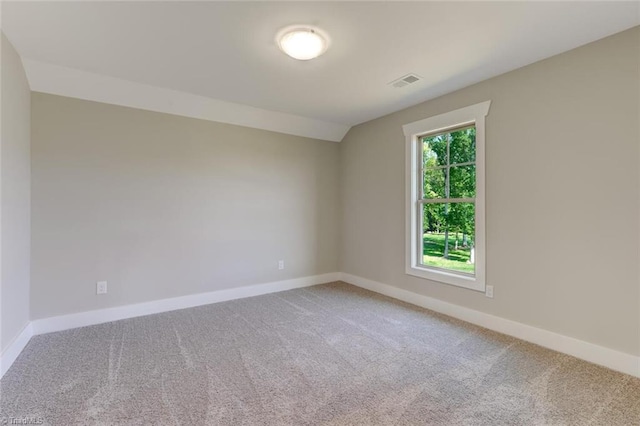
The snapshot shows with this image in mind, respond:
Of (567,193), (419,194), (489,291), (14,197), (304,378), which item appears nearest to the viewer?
(304,378)

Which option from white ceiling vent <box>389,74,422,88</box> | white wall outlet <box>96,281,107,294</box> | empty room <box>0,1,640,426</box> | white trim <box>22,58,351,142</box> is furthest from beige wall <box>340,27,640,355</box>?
white wall outlet <box>96,281,107,294</box>

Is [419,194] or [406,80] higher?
[406,80]

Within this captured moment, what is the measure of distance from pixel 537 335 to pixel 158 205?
3913 mm

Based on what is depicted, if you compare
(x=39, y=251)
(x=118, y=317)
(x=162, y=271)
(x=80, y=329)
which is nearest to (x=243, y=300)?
(x=162, y=271)

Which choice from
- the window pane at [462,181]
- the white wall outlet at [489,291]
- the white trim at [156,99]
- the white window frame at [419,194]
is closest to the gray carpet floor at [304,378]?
the white wall outlet at [489,291]

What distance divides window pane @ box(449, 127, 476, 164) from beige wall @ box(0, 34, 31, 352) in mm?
3892

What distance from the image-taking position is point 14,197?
2303 millimetres

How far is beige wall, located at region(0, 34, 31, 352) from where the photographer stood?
2096 millimetres

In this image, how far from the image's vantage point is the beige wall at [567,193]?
2.14 metres

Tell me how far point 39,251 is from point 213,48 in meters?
2.43

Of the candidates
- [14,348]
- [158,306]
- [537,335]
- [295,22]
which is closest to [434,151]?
[537,335]

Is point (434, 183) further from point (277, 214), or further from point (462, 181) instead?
point (277, 214)

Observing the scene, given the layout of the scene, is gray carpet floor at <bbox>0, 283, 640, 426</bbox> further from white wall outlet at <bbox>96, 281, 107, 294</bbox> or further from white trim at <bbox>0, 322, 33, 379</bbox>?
white wall outlet at <bbox>96, 281, 107, 294</bbox>

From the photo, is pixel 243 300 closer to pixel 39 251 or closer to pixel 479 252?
pixel 39 251
